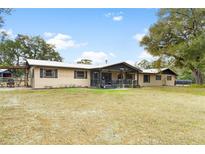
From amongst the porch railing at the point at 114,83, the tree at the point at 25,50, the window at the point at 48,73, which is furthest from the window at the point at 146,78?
the tree at the point at 25,50

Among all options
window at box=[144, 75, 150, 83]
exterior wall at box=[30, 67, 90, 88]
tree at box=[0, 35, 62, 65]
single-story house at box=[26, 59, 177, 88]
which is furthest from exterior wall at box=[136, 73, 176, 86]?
tree at box=[0, 35, 62, 65]

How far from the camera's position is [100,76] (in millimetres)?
20422

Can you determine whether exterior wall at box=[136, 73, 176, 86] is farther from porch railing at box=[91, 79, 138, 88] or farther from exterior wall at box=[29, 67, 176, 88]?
exterior wall at box=[29, 67, 176, 88]

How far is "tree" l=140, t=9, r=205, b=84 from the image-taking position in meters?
21.7

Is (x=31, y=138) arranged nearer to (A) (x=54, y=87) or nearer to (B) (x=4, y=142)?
(B) (x=4, y=142)

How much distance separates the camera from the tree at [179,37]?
21719mm

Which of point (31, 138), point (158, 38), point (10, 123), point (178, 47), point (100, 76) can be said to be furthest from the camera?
point (158, 38)

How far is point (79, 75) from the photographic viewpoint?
2038 centimetres

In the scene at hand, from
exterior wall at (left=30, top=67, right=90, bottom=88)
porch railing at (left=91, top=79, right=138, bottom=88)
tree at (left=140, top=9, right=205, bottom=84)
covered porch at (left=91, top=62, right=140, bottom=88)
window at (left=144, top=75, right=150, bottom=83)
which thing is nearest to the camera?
exterior wall at (left=30, top=67, right=90, bottom=88)

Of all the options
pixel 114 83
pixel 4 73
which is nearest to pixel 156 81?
pixel 114 83

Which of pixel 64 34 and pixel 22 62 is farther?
pixel 22 62
